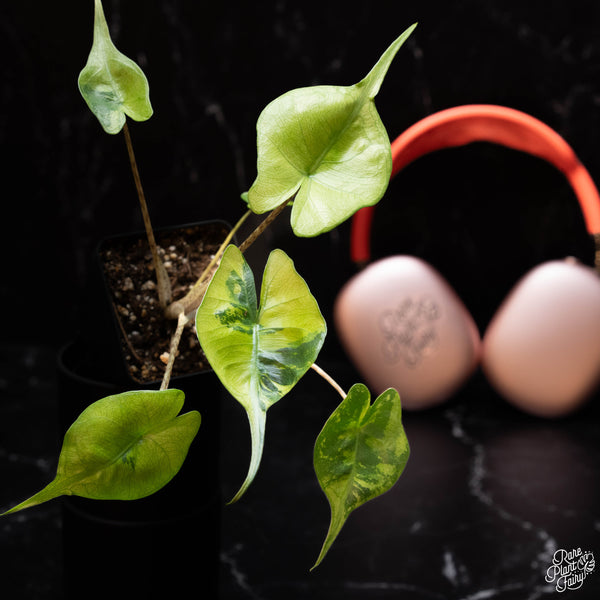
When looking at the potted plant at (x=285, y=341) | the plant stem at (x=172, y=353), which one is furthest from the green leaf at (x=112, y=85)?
the plant stem at (x=172, y=353)

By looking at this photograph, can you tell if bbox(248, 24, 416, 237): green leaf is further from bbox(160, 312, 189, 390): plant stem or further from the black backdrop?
the black backdrop

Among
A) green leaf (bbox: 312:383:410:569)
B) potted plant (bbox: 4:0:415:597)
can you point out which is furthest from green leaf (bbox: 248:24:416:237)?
green leaf (bbox: 312:383:410:569)

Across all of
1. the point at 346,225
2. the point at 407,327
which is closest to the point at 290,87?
the point at 346,225

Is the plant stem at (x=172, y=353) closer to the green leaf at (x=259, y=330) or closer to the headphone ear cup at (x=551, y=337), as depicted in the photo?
the green leaf at (x=259, y=330)

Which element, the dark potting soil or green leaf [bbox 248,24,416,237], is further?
the dark potting soil

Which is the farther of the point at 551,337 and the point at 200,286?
the point at 551,337

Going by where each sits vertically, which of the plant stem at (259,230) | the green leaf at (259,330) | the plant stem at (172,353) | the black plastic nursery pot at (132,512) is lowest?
the black plastic nursery pot at (132,512)

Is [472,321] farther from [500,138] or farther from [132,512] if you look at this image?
[132,512]
